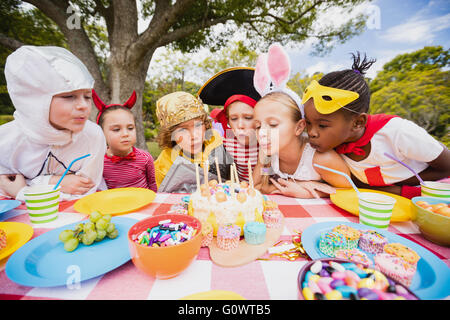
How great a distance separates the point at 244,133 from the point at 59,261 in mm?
1195

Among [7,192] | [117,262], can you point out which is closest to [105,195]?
[7,192]

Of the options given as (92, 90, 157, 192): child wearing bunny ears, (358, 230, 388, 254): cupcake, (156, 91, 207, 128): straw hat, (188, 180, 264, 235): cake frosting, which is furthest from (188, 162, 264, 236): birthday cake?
(92, 90, 157, 192): child wearing bunny ears

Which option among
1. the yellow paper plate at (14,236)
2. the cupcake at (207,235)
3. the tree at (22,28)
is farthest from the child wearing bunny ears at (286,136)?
the tree at (22,28)

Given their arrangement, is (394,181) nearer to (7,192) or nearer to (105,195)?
(105,195)

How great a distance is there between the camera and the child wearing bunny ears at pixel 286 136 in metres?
1.24

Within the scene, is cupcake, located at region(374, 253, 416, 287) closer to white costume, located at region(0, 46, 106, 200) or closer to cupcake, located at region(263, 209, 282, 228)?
cupcake, located at region(263, 209, 282, 228)

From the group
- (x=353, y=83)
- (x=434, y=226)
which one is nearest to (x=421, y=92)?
(x=353, y=83)

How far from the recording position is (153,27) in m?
3.68

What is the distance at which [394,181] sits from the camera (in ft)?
4.27

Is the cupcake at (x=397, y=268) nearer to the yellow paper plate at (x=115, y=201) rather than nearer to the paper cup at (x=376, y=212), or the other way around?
the paper cup at (x=376, y=212)

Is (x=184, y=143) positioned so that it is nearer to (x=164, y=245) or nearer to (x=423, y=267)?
(x=164, y=245)

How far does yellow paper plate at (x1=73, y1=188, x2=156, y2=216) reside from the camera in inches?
42.2

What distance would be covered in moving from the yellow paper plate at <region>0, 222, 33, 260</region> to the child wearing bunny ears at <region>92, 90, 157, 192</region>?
97 centimetres

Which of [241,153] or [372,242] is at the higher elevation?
[241,153]
